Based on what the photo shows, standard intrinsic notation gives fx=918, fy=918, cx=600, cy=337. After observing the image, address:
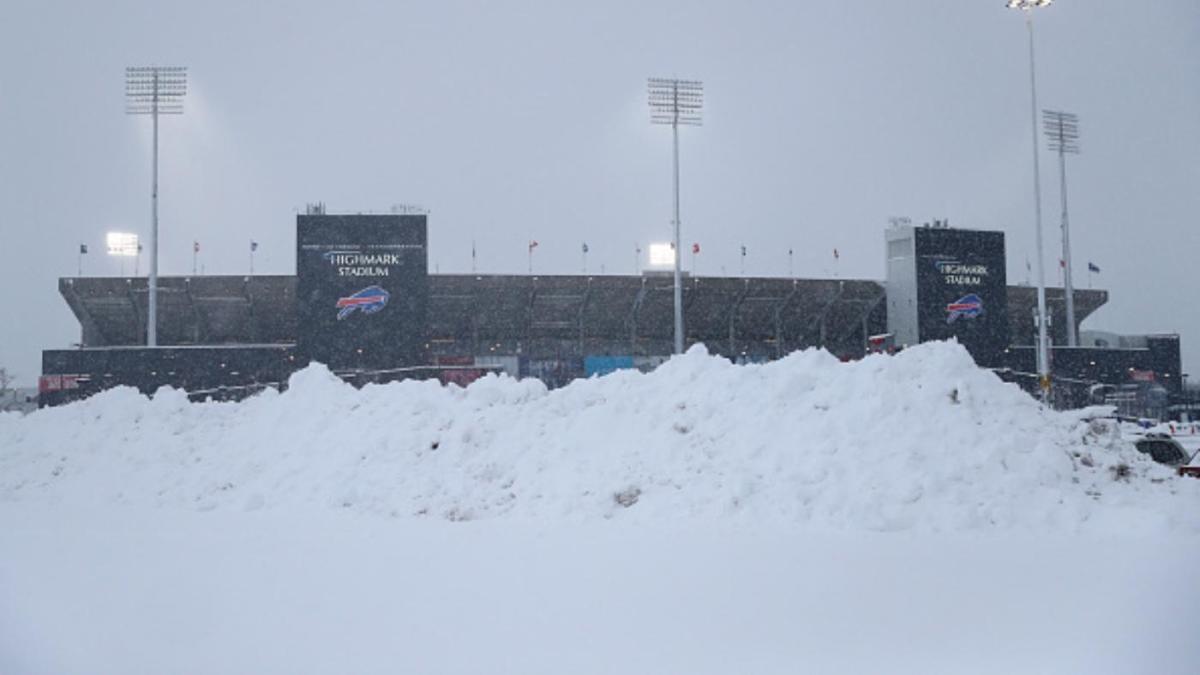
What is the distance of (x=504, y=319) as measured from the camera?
52312mm

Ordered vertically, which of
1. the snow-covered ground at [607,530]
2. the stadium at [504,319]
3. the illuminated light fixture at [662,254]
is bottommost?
the snow-covered ground at [607,530]

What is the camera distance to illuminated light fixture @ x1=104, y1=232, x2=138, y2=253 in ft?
167

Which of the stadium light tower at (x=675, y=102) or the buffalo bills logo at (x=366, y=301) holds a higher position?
the stadium light tower at (x=675, y=102)

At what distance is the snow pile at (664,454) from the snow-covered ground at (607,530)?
5 cm

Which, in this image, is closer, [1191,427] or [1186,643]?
[1186,643]

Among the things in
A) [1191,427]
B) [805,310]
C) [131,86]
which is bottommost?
[1191,427]

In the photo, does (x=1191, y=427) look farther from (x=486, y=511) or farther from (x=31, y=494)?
(x=31, y=494)

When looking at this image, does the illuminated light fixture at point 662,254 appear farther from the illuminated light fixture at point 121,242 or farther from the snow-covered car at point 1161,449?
the snow-covered car at point 1161,449

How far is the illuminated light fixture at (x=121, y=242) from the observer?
2003 inches

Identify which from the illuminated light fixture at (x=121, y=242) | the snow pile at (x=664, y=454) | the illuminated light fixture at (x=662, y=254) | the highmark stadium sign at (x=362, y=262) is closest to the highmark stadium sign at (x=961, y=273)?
the illuminated light fixture at (x=662, y=254)

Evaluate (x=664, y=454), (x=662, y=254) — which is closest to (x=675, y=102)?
(x=662, y=254)

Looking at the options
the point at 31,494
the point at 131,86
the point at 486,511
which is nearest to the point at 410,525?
the point at 486,511

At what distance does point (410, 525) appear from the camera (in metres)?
11.4

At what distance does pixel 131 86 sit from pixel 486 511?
3509 cm
